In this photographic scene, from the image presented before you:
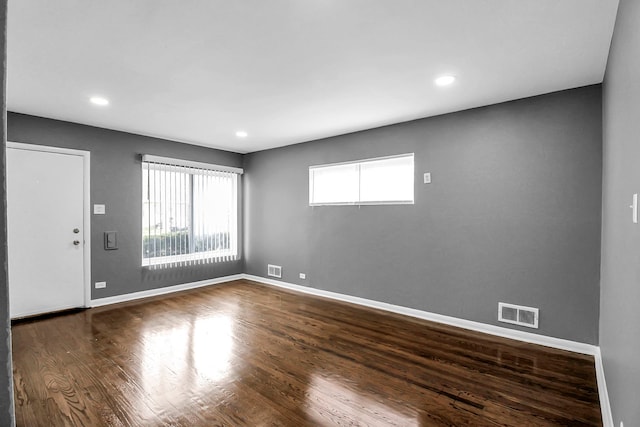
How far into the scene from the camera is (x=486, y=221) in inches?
138

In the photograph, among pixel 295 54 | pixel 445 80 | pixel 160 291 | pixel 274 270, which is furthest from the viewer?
pixel 274 270

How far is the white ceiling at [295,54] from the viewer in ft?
6.34

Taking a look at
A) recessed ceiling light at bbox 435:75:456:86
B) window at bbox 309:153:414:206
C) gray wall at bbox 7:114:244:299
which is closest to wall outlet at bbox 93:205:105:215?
gray wall at bbox 7:114:244:299

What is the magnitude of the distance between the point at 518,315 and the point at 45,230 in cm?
561

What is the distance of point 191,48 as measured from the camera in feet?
7.75

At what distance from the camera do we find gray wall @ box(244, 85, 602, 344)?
2.99 metres

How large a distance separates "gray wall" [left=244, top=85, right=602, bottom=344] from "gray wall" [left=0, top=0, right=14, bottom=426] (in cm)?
378

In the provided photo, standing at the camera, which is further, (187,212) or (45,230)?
(187,212)

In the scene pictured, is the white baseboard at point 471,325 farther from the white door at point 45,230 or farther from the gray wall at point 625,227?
the white door at point 45,230

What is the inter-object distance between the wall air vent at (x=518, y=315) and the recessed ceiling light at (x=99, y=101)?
4.72m

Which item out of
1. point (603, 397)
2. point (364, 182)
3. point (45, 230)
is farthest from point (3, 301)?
point (45, 230)

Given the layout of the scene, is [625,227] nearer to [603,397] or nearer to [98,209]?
[603,397]

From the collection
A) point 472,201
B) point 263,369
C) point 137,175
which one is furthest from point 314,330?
point 137,175

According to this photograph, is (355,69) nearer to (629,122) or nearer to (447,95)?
(447,95)
